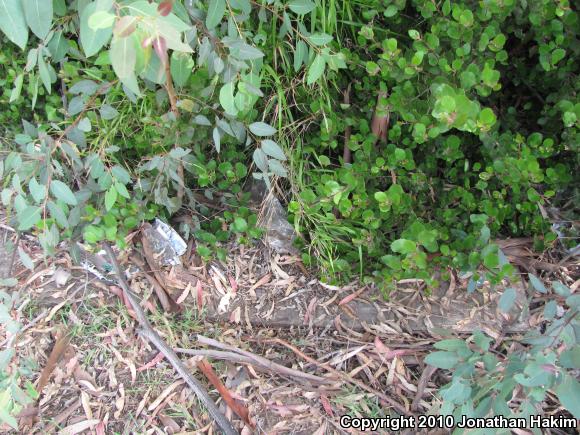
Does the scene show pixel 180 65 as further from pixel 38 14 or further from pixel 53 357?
pixel 53 357

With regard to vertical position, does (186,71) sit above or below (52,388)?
above

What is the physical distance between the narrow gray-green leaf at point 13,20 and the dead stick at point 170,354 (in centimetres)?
111

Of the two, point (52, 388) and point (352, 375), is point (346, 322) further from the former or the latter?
point (52, 388)

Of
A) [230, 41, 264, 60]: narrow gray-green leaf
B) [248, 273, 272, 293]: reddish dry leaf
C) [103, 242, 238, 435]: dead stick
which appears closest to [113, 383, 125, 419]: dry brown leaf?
[103, 242, 238, 435]: dead stick

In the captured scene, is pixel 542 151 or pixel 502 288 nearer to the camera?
pixel 542 151

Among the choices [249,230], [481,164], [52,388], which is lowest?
[52,388]

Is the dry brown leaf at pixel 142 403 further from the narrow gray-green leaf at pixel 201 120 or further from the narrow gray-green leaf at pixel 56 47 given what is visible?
the narrow gray-green leaf at pixel 56 47

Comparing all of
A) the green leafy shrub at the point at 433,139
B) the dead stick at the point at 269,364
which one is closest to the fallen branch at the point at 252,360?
the dead stick at the point at 269,364

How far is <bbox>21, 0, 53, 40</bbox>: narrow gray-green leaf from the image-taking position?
94 centimetres

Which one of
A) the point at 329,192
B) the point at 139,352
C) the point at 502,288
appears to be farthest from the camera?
the point at 502,288

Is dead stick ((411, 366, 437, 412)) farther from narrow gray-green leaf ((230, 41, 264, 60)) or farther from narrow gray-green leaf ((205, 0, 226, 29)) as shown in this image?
narrow gray-green leaf ((205, 0, 226, 29))

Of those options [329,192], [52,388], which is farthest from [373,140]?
[52,388]

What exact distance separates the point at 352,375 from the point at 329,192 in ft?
2.24

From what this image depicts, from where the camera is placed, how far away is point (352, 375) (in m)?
1.84
